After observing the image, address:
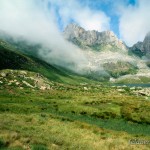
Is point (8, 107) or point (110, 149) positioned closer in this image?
point (110, 149)

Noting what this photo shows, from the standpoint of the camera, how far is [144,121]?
277 feet

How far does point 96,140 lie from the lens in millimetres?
40500

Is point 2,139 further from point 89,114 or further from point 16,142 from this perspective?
point 89,114

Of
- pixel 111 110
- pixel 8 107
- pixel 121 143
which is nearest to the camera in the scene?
pixel 121 143

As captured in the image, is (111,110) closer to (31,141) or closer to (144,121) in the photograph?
(144,121)

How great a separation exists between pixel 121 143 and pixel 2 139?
1804 cm

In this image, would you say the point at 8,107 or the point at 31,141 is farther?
the point at 8,107

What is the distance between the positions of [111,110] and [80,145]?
213 ft

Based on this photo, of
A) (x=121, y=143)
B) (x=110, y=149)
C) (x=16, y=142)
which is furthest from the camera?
(x=121, y=143)

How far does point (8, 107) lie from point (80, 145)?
52.4 meters

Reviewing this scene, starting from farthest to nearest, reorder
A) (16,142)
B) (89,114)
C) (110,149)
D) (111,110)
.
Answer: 1. (111,110)
2. (89,114)
3. (110,149)
4. (16,142)

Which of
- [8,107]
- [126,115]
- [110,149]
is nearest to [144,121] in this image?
[126,115]

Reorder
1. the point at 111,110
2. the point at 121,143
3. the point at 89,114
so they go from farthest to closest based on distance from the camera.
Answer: the point at 111,110, the point at 89,114, the point at 121,143

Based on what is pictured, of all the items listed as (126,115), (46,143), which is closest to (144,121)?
(126,115)
